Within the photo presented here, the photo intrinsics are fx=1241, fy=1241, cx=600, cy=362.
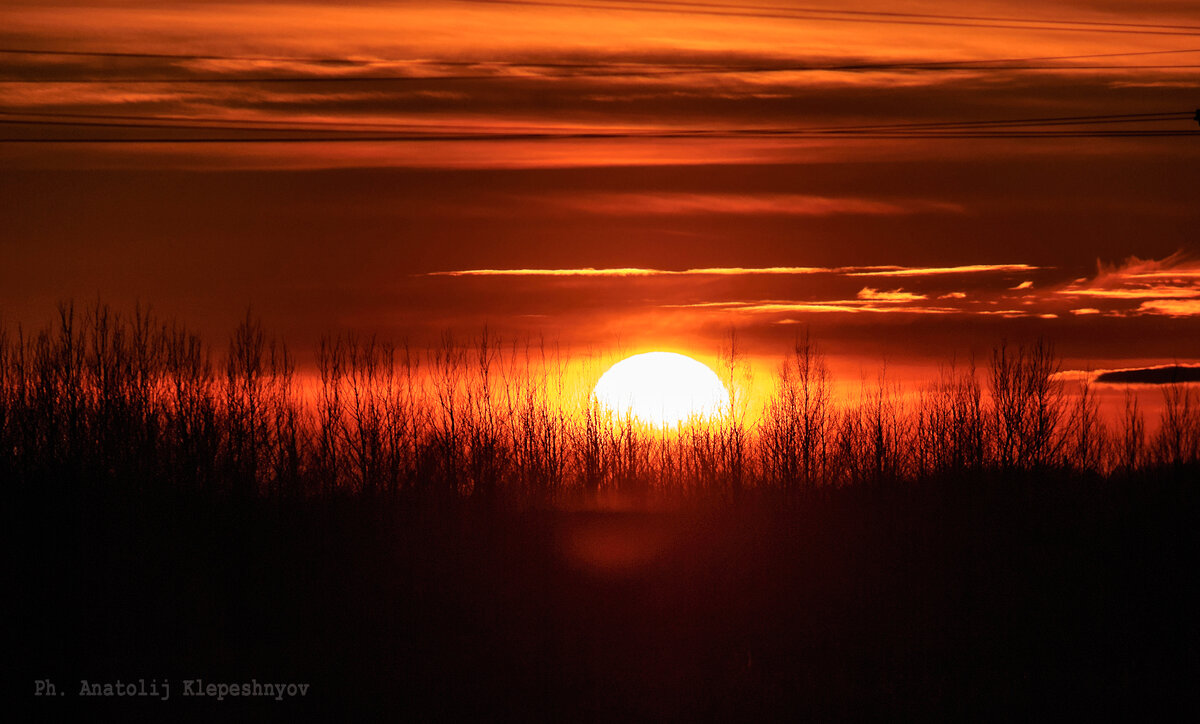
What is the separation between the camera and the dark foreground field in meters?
15.8

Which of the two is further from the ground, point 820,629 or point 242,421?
point 242,421

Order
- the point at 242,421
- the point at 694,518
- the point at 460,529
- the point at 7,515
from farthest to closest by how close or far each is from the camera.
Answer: the point at 242,421 < the point at 694,518 < the point at 460,529 < the point at 7,515

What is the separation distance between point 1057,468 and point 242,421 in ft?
105

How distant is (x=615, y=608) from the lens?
2373 centimetres

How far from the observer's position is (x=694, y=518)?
39.7 m

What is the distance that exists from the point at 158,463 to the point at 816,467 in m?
25.1

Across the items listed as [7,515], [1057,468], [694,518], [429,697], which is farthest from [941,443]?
[429,697]

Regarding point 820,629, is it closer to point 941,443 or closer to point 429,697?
point 429,697

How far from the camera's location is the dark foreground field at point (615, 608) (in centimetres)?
1580

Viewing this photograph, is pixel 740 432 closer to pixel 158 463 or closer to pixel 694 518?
pixel 694 518

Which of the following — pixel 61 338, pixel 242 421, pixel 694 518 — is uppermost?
pixel 61 338

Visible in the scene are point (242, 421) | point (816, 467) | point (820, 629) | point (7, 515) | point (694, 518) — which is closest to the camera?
point (820, 629)

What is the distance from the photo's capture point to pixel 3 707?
15.7m

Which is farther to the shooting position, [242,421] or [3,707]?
[242,421]
